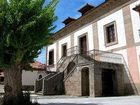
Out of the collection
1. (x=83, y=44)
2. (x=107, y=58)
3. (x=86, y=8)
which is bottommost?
(x=107, y=58)

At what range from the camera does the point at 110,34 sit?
784 inches

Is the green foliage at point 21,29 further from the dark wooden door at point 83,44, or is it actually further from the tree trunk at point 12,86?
the dark wooden door at point 83,44

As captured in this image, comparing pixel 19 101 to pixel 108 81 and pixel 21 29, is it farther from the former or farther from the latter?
pixel 108 81

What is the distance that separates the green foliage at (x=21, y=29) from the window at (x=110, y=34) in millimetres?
11058

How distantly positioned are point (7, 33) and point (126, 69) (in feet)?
37.5

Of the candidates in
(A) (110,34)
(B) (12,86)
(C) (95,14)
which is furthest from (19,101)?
(C) (95,14)

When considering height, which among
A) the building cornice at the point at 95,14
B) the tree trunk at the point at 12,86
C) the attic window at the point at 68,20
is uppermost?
the attic window at the point at 68,20

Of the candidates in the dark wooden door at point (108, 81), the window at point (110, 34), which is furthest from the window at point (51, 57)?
the dark wooden door at point (108, 81)

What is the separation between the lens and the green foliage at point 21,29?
8469 millimetres

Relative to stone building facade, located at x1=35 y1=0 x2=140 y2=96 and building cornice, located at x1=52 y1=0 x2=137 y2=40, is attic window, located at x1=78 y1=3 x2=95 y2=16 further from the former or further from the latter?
stone building facade, located at x1=35 y1=0 x2=140 y2=96

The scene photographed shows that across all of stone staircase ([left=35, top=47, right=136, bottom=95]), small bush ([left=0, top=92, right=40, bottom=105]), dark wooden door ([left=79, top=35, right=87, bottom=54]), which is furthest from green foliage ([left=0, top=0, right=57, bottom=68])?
dark wooden door ([left=79, top=35, right=87, bottom=54])

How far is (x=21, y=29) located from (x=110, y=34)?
12.8 meters

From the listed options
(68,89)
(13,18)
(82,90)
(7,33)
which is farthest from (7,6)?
(68,89)

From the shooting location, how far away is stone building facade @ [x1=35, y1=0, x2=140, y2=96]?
1650cm
